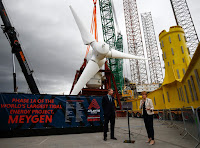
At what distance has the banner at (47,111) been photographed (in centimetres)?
659

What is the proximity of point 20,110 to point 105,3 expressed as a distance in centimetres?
4445

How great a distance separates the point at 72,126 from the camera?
7289mm

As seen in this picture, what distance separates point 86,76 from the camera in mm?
17750

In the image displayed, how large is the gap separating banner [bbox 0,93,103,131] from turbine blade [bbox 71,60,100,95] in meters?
9.18

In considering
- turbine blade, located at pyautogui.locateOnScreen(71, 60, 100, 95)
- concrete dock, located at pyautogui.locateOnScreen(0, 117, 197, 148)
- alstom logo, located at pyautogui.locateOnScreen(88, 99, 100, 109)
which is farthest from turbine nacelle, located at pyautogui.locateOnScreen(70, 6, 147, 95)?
concrete dock, located at pyautogui.locateOnScreen(0, 117, 197, 148)

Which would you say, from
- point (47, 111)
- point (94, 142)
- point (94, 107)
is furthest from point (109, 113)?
point (47, 111)

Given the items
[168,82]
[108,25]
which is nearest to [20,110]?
[168,82]

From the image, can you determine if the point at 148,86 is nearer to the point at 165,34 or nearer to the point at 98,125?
the point at 165,34

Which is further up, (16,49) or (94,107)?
(16,49)

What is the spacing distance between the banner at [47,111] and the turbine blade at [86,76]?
918 centimetres

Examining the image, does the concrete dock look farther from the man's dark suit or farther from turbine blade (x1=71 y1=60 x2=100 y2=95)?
turbine blade (x1=71 y1=60 x2=100 y2=95)

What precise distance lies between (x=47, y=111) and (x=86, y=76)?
424 inches

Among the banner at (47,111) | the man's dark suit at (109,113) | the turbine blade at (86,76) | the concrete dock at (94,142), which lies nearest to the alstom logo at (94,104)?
the banner at (47,111)

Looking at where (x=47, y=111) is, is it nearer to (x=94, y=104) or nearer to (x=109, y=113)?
(x=94, y=104)
